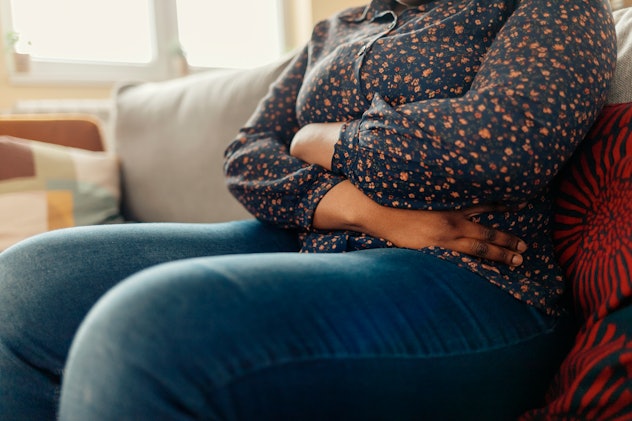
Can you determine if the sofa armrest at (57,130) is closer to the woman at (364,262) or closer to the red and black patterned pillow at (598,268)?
the woman at (364,262)

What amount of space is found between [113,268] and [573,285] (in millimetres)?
601

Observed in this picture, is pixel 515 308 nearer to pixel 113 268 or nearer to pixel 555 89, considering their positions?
pixel 555 89

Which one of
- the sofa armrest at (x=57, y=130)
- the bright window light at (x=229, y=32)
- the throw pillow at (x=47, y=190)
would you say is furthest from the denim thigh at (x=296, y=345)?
the bright window light at (x=229, y=32)

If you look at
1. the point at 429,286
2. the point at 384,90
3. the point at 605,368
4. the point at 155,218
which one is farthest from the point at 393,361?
the point at 155,218

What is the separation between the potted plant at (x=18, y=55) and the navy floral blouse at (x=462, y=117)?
7.58 ft

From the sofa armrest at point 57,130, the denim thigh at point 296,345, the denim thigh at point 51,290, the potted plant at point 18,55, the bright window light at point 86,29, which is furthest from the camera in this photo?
the bright window light at point 86,29

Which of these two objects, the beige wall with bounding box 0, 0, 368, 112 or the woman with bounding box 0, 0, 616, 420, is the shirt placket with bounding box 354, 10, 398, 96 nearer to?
the woman with bounding box 0, 0, 616, 420

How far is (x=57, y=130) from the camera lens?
5.45 ft

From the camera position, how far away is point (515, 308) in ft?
1.97

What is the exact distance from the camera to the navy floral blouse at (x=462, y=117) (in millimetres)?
609

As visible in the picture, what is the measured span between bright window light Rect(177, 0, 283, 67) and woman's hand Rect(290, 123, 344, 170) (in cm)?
272

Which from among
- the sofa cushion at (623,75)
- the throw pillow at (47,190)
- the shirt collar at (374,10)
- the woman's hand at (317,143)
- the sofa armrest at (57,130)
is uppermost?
the shirt collar at (374,10)

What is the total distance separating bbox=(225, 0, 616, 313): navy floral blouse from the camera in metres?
0.61

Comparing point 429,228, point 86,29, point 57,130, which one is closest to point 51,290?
point 429,228
